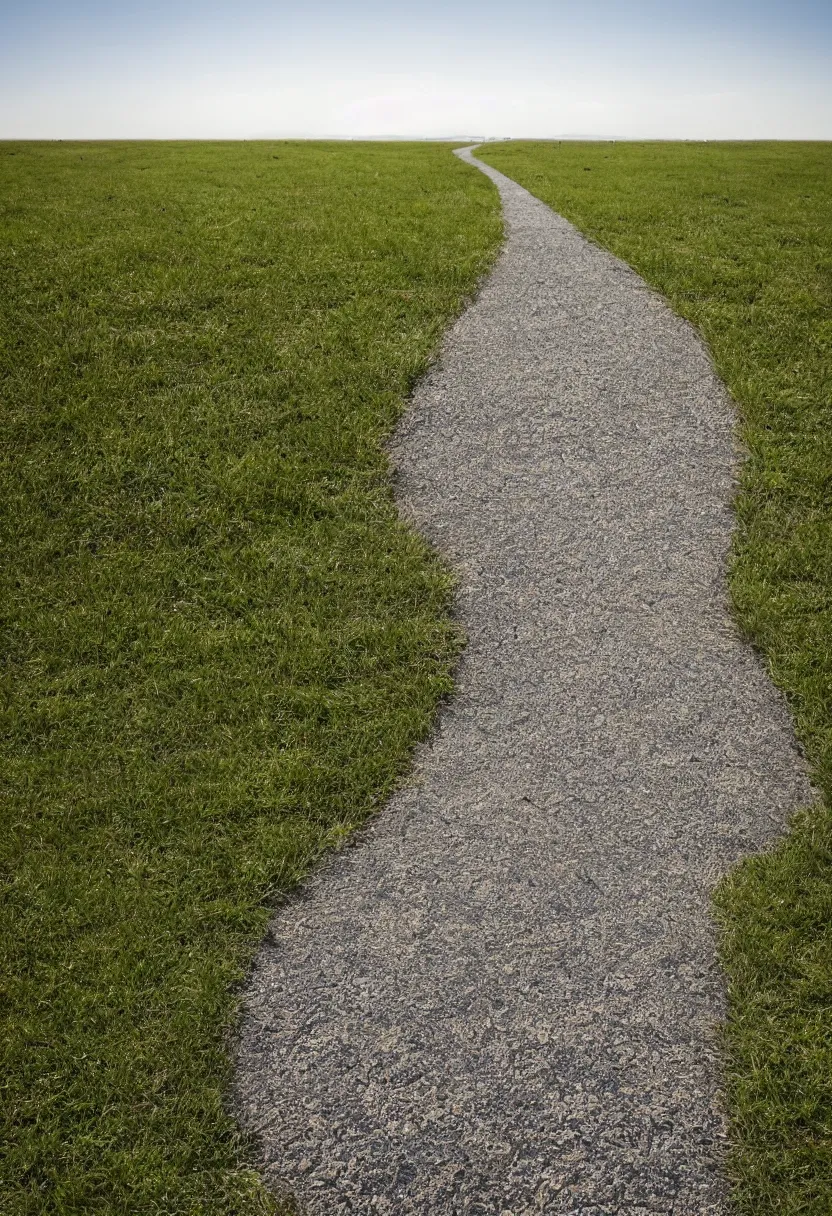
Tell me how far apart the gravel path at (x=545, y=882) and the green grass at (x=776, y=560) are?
0.81ft

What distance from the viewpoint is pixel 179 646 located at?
28.9ft

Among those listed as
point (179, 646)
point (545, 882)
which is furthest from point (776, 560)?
point (179, 646)

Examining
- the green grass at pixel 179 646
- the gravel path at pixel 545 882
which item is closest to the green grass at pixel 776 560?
the gravel path at pixel 545 882

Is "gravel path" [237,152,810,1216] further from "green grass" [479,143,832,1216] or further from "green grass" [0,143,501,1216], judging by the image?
"green grass" [0,143,501,1216]

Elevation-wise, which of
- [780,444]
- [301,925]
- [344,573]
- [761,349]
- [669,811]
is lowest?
[301,925]

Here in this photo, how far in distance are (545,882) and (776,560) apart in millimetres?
5336

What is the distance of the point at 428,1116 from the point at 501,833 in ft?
7.47

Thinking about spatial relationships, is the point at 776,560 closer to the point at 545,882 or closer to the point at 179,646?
the point at 545,882

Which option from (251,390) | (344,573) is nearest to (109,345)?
(251,390)

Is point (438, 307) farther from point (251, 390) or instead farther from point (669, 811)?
point (669, 811)

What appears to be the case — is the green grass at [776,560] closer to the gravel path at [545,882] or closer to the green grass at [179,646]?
the gravel path at [545,882]

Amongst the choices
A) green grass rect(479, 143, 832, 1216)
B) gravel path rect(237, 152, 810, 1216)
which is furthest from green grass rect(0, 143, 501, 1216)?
green grass rect(479, 143, 832, 1216)

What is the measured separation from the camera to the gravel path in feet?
16.0

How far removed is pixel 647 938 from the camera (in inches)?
235
